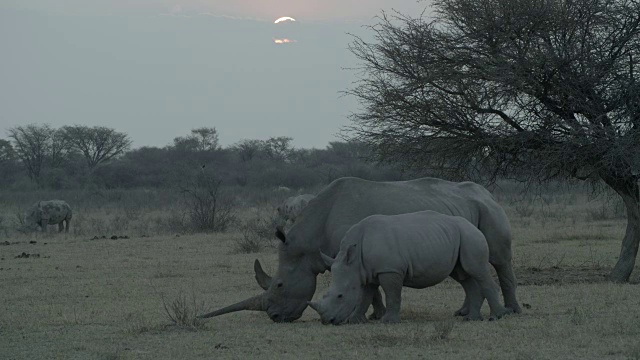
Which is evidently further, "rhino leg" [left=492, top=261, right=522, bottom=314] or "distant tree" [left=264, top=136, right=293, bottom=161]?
"distant tree" [left=264, top=136, right=293, bottom=161]

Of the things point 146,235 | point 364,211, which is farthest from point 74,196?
point 364,211

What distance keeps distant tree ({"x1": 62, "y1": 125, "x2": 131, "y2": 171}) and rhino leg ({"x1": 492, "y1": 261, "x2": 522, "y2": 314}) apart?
67550 mm

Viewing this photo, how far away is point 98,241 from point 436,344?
1719cm

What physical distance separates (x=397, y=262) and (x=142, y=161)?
219ft

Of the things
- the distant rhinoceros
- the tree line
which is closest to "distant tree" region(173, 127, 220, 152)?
the tree line

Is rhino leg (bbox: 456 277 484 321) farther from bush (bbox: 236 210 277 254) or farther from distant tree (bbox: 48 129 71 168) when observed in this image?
distant tree (bbox: 48 129 71 168)

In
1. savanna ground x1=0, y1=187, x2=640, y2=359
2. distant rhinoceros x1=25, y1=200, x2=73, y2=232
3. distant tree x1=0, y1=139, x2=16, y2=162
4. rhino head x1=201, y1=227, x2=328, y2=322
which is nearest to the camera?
savanna ground x1=0, y1=187, x2=640, y2=359

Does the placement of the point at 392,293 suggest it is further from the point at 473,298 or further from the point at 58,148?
the point at 58,148

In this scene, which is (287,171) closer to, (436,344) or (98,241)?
(98,241)

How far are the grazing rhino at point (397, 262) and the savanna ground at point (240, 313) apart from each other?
0.28 metres

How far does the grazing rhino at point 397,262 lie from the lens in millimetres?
10570

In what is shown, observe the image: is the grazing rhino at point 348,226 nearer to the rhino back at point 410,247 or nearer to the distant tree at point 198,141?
the rhino back at point 410,247

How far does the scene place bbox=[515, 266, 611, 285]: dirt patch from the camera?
15315mm

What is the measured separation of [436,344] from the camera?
916 centimetres
